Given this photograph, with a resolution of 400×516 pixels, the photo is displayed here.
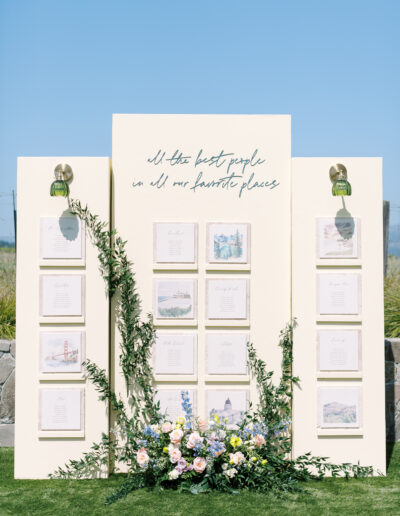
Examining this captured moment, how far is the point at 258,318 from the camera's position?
14.5 ft

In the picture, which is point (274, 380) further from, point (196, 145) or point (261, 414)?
point (196, 145)

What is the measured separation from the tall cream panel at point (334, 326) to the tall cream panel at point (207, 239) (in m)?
0.19

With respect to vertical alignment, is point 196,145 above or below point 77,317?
above

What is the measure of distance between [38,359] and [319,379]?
230 centimetres

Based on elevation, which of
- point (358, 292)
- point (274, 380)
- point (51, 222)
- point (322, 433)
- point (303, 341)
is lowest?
point (322, 433)

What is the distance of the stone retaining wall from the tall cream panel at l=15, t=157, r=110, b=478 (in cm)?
88

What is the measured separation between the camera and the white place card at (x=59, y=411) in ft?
14.0

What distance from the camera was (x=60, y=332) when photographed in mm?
4293

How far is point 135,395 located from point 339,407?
1.68 m

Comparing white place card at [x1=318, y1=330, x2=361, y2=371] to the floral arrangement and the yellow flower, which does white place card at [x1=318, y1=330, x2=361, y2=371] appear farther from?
the yellow flower

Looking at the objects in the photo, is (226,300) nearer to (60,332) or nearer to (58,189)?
(60,332)

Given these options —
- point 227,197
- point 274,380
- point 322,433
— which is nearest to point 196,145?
point 227,197

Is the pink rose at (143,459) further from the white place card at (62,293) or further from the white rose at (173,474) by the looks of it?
the white place card at (62,293)

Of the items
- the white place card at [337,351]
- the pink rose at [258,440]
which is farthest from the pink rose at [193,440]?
the white place card at [337,351]
